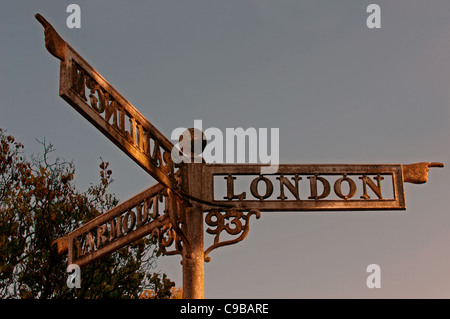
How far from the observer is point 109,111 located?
6.90 metres

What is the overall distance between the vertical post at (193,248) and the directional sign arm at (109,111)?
289 millimetres

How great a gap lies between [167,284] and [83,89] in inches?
403

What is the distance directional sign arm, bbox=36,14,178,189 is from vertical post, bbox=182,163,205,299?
29 centimetres

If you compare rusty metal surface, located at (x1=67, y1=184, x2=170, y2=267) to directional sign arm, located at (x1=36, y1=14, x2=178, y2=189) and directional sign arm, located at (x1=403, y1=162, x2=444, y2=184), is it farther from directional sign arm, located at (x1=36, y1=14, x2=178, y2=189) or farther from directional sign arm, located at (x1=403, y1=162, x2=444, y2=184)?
directional sign arm, located at (x1=403, y1=162, x2=444, y2=184)

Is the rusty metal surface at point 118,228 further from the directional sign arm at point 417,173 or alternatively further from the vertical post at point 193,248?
the directional sign arm at point 417,173

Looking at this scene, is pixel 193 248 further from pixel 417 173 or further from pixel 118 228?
pixel 417 173

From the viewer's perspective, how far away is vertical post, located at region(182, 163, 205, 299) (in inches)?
305

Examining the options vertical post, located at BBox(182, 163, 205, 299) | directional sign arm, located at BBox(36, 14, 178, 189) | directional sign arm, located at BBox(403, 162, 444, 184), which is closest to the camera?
directional sign arm, located at BBox(36, 14, 178, 189)

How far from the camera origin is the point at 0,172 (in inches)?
654

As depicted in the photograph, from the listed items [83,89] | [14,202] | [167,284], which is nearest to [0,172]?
[14,202]

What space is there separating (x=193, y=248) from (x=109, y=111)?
1.89 metres

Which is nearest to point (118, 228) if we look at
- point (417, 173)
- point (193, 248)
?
point (193, 248)
